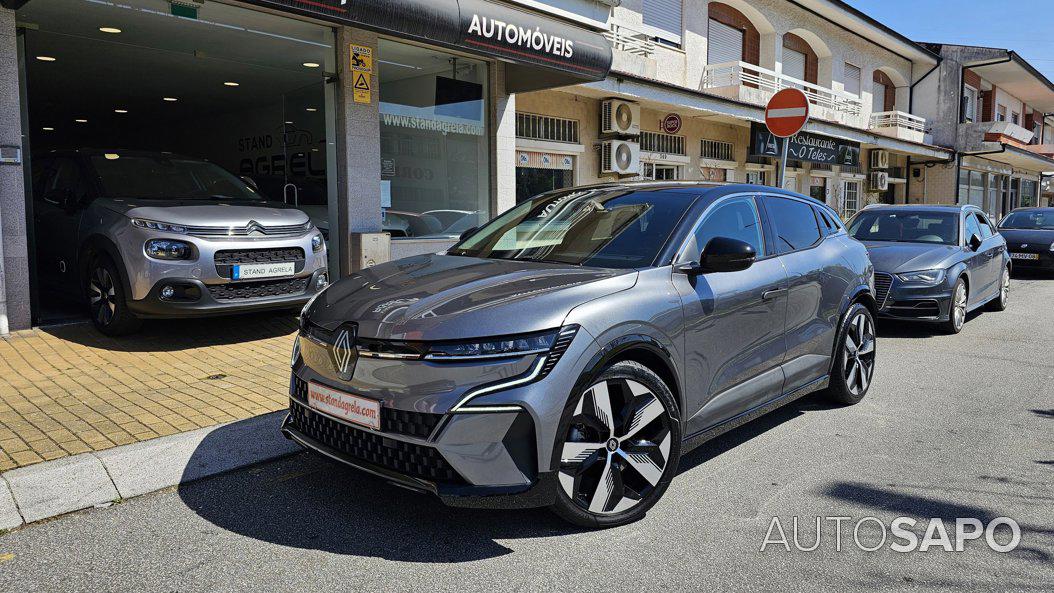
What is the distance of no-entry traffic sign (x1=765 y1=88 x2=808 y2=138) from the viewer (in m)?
8.79

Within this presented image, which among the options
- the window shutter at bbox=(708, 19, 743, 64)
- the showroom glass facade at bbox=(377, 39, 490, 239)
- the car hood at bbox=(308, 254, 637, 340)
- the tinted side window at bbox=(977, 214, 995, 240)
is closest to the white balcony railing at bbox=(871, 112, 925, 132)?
the window shutter at bbox=(708, 19, 743, 64)

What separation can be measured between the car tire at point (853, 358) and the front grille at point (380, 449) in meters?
3.39

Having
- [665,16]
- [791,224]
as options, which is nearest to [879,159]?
[665,16]

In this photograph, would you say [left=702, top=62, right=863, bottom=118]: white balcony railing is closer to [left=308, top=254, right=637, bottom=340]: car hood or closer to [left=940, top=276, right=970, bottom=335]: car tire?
[left=940, top=276, right=970, bottom=335]: car tire

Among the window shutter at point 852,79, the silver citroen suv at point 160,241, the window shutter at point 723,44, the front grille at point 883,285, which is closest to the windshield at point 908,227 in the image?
the front grille at point 883,285

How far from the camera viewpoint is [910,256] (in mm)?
8836

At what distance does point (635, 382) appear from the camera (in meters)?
3.36

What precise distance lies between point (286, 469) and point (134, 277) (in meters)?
3.11

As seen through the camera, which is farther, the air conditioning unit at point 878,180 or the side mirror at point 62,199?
the air conditioning unit at point 878,180

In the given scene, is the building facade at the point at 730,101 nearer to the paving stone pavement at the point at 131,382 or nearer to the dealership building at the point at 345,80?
the dealership building at the point at 345,80

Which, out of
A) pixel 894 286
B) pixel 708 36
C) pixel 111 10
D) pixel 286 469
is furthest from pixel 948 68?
pixel 286 469

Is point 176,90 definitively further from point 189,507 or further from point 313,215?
point 189,507

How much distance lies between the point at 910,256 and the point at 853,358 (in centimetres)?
411

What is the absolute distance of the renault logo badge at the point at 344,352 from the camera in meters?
3.21
